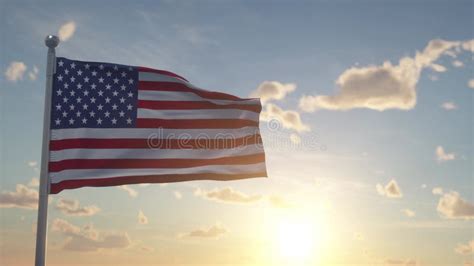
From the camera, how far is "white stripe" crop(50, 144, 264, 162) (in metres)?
15.5

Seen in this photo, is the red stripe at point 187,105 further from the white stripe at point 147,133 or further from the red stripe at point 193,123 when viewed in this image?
the white stripe at point 147,133

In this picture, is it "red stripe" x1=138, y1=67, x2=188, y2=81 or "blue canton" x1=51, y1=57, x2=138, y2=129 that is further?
"red stripe" x1=138, y1=67, x2=188, y2=81

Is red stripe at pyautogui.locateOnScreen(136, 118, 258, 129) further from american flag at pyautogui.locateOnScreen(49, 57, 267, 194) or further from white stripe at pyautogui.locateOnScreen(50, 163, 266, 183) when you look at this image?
white stripe at pyautogui.locateOnScreen(50, 163, 266, 183)

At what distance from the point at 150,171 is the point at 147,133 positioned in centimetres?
110

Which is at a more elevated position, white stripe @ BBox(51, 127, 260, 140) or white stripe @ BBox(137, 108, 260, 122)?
white stripe @ BBox(137, 108, 260, 122)

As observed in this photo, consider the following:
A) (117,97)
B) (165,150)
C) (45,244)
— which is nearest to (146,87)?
(117,97)

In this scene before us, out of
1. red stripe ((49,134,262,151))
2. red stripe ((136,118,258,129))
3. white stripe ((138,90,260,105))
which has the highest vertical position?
white stripe ((138,90,260,105))

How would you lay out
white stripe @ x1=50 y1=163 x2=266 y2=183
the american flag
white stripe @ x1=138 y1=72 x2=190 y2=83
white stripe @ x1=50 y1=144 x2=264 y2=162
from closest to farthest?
white stripe @ x1=50 y1=163 x2=266 y2=183, white stripe @ x1=50 y1=144 x2=264 y2=162, the american flag, white stripe @ x1=138 y1=72 x2=190 y2=83

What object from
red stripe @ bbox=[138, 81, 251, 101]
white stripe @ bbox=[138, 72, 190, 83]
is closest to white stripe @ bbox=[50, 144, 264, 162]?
red stripe @ bbox=[138, 81, 251, 101]

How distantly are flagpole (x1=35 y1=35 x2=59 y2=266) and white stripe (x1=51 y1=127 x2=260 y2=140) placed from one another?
18.2 inches

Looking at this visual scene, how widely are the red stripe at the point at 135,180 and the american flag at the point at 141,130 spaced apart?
0.03 metres

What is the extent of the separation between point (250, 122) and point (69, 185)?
5.71 m

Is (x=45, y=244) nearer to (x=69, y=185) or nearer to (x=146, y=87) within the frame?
(x=69, y=185)

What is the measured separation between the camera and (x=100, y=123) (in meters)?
15.9
